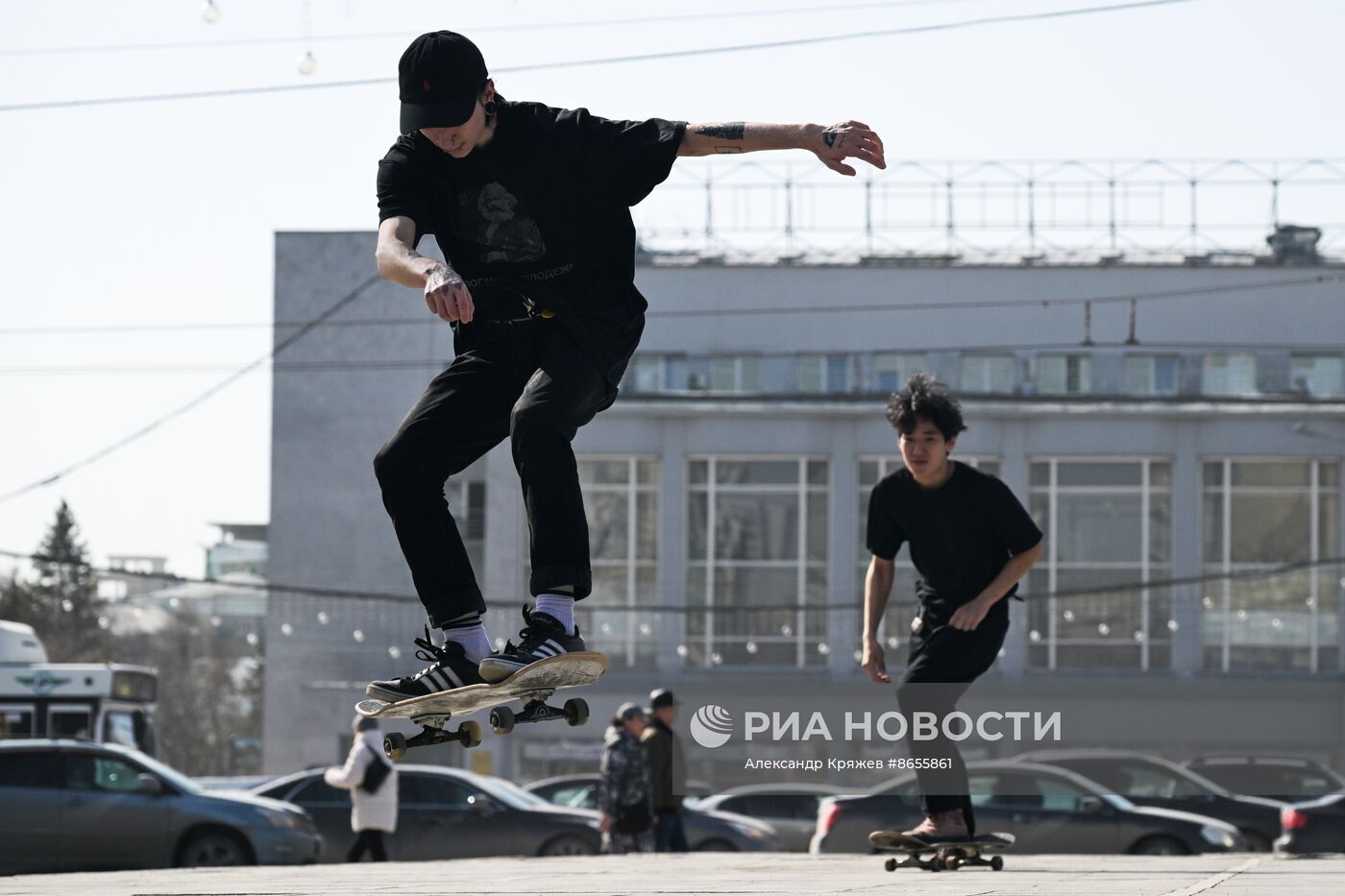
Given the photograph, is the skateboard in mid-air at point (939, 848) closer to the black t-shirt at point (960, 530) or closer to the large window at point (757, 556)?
the black t-shirt at point (960, 530)

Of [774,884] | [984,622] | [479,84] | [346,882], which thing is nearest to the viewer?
[479,84]

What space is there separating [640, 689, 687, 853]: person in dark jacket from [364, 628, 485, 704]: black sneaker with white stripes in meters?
9.54

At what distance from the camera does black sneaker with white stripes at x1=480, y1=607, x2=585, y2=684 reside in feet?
18.5

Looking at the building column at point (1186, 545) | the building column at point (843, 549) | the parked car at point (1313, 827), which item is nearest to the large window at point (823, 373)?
the building column at point (843, 549)

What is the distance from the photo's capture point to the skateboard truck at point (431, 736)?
6.04 meters

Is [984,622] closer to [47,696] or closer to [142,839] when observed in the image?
[142,839]

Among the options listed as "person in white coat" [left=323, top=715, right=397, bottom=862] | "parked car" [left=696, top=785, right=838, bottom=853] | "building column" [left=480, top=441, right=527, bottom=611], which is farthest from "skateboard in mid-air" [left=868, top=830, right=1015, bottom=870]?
"building column" [left=480, top=441, right=527, bottom=611]

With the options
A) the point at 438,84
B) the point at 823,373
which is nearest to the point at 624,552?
the point at 823,373

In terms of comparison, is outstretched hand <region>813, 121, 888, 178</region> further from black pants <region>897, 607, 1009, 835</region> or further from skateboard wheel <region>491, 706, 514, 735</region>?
black pants <region>897, 607, 1009, 835</region>

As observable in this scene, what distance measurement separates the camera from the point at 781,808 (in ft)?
83.7

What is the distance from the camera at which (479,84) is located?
18.9 feet

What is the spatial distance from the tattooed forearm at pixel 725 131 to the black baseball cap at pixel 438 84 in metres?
0.67

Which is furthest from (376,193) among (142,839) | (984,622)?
(142,839)

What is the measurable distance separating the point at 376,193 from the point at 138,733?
2204cm
